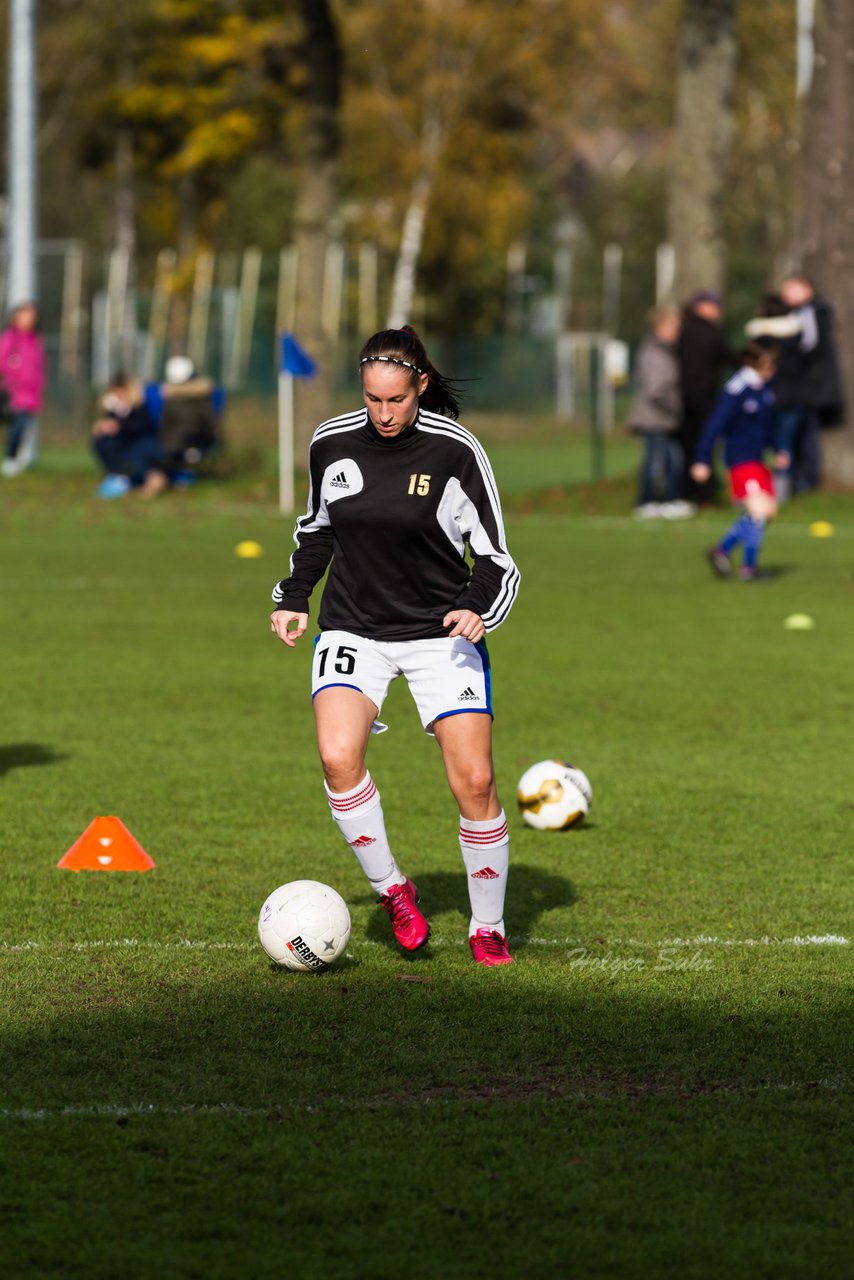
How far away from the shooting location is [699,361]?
75.7 feet

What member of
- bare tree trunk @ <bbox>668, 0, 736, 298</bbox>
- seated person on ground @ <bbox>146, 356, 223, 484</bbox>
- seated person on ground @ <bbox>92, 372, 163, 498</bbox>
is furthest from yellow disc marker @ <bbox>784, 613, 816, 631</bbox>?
seated person on ground @ <bbox>146, 356, 223, 484</bbox>

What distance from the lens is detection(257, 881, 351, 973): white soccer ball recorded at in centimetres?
629

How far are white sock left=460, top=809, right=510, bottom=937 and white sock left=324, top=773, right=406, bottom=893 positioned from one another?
24cm

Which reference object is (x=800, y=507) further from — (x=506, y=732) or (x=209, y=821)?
(x=209, y=821)

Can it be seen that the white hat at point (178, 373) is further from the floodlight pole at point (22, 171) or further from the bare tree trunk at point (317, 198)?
the floodlight pole at point (22, 171)

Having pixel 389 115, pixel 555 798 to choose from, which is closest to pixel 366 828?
pixel 555 798

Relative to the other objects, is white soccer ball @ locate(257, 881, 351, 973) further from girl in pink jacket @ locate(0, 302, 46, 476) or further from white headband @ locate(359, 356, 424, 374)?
girl in pink jacket @ locate(0, 302, 46, 476)

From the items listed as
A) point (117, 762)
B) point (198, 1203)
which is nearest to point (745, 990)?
point (198, 1203)

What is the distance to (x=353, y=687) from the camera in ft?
20.9

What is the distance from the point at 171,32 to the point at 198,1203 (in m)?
52.3

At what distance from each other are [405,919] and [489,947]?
10.7 inches

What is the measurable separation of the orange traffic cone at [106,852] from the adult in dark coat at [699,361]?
16.0 meters

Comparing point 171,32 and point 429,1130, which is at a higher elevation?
point 171,32

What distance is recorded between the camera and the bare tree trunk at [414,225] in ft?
169
